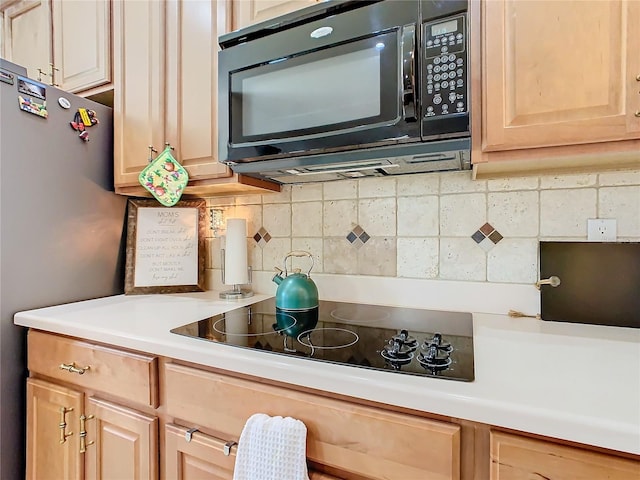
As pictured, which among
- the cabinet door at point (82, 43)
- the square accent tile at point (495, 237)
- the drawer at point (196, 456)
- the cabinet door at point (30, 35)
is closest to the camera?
the drawer at point (196, 456)

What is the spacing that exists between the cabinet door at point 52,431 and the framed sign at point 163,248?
47 cm

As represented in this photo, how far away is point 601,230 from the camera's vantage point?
3.15 feet

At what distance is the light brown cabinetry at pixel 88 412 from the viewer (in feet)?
2.89

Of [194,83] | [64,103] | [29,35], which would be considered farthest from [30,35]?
[194,83]

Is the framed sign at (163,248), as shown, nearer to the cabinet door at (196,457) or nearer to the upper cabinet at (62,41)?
the upper cabinet at (62,41)

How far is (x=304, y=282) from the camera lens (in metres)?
1.14

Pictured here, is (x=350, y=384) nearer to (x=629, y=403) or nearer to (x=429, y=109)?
(x=629, y=403)

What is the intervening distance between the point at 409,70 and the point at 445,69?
9cm

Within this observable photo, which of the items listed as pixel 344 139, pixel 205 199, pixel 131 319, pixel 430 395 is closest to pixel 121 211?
pixel 205 199

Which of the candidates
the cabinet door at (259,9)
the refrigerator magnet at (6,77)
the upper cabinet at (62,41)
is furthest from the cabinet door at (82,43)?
the cabinet door at (259,9)

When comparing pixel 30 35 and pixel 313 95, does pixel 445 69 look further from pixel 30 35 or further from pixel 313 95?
pixel 30 35

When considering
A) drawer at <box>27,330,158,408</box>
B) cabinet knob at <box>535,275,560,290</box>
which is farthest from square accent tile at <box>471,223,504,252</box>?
drawer at <box>27,330,158,408</box>

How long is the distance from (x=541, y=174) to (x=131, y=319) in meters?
1.34

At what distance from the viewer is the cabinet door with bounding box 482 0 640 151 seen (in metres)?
0.70
